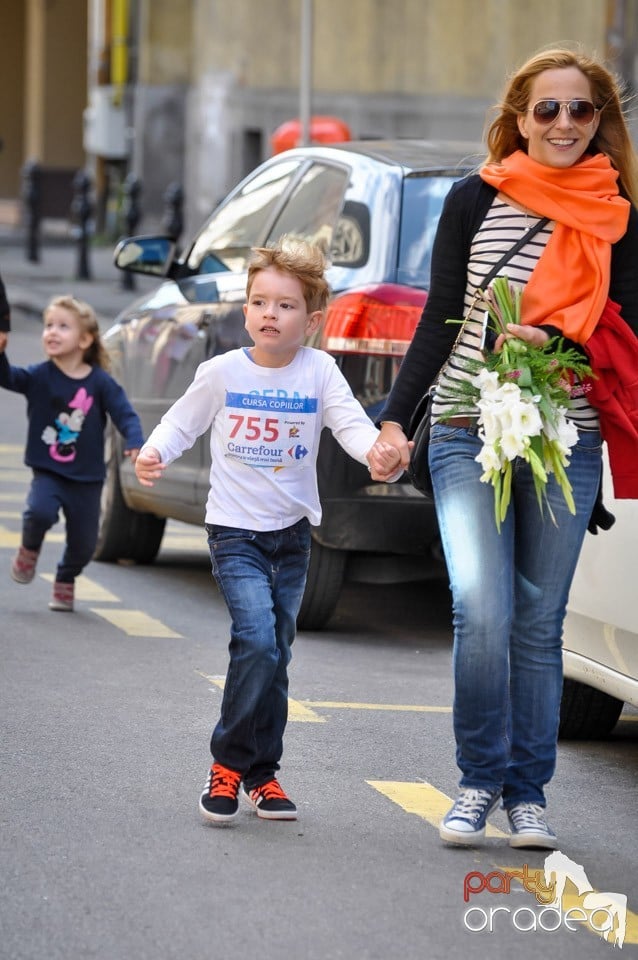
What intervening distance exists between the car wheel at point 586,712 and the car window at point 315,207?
224cm

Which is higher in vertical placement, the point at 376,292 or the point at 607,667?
the point at 376,292

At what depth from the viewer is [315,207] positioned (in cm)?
788

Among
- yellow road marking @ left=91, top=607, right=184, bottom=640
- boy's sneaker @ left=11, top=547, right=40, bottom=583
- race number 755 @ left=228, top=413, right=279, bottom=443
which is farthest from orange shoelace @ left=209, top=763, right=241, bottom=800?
boy's sneaker @ left=11, top=547, right=40, bottom=583

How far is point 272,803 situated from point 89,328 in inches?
139

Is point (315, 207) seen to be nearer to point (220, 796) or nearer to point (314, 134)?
point (220, 796)

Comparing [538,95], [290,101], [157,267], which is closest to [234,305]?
[157,267]

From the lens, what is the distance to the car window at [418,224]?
7289 mm

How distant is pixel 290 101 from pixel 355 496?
75.9ft

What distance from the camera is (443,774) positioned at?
18.5ft

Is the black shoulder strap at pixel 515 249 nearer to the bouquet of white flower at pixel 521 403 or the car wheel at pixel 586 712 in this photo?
the bouquet of white flower at pixel 521 403

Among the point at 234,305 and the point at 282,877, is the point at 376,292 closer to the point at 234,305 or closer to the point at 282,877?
the point at 234,305

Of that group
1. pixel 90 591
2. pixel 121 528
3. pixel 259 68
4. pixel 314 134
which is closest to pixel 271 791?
pixel 90 591

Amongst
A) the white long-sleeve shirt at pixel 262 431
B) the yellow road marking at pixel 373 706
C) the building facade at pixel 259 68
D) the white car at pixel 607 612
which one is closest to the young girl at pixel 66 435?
the yellow road marking at pixel 373 706

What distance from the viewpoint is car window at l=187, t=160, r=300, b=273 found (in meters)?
8.28
